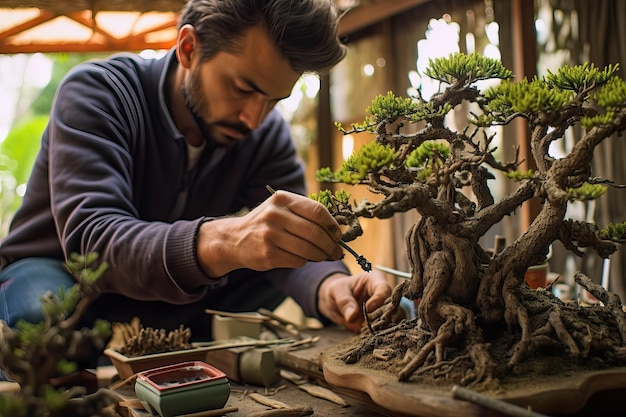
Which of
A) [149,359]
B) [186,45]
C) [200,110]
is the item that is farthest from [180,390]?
[186,45]

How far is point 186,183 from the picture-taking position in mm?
2240

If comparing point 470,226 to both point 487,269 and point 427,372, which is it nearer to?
point 487,269

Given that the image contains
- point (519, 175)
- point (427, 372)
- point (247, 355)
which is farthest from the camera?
point (247, 355)

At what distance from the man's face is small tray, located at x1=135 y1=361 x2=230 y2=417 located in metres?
0.93

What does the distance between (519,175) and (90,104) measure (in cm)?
136

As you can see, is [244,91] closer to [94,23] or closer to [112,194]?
[112,194]

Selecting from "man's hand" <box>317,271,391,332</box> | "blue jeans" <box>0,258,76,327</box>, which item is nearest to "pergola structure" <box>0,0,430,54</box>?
"blue jeans" <box>0,258,76,327</box>

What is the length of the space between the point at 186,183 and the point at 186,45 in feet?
1.62

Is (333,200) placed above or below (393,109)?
Result: below

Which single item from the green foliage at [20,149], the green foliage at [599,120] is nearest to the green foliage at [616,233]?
the green foliage at [599,120]

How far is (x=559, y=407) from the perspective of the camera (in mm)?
1056

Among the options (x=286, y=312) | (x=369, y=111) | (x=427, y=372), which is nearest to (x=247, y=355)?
(x=427, y=372)

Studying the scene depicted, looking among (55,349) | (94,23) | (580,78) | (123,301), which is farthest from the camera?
(94,23)

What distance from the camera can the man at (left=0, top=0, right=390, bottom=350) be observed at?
5.21ft
